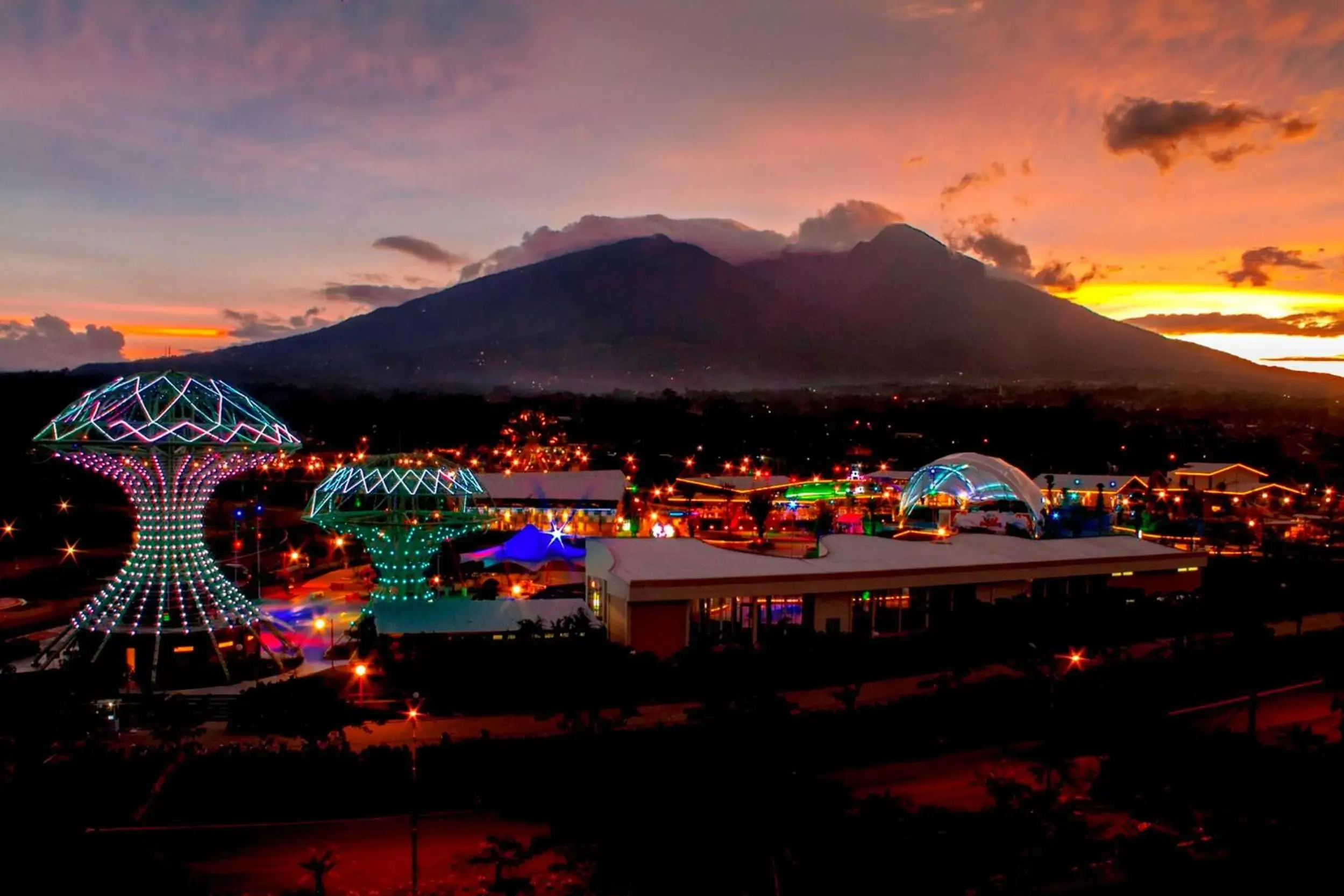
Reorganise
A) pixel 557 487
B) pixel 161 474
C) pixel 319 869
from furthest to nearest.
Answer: pixel 557 487, pixel 161 474, pixel 319 869

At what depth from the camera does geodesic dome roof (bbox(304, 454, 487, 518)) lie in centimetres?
2070

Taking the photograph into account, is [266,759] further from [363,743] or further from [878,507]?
[878,507]

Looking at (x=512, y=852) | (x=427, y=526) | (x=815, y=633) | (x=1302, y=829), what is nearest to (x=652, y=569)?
(x=815, y=633)

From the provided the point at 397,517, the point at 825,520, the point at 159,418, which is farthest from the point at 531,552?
the point at 159,418

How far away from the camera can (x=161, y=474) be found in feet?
52.7

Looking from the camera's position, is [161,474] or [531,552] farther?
[531,552]

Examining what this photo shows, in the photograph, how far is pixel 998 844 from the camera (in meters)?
9.88

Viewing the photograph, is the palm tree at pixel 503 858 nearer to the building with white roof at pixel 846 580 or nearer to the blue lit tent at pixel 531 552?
the building with white roof at pixel 846 580

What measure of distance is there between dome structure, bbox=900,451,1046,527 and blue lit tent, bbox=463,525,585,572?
10.6m

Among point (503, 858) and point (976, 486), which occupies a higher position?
point (976, 486)

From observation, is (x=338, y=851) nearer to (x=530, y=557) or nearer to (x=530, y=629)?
(x=530, y=629)

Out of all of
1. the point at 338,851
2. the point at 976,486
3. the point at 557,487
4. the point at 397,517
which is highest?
the point at 976,486

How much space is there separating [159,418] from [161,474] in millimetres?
1031

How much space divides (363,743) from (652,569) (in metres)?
6.23
